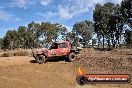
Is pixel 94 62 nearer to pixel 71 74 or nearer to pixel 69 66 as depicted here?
pixel 69 66

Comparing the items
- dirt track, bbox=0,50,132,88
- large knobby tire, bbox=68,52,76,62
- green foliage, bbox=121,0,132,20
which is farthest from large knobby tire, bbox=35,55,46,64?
green foliage, bbox=121,0,132,20

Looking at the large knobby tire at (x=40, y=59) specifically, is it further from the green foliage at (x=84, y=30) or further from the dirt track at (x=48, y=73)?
the green foliage at (x=84, y=30)

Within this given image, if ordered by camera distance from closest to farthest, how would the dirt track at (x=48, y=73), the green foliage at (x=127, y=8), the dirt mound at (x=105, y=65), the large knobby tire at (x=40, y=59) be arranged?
the dirt track at (x=48, y=73), the dirt mound at (x=105, y=65), the large knobby tire at (x=40, y=59), the green foliage at (x=127, y=8)

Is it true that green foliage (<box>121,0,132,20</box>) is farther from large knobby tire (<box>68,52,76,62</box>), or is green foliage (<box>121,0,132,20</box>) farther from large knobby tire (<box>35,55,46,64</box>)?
large knobby tire (<box>35,55,46,64</box>)

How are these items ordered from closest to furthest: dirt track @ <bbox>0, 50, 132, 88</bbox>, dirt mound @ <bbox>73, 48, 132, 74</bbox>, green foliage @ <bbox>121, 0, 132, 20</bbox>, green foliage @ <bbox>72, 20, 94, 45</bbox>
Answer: dirt track @ <bbox>0, 50, 132, 88</bbox>, dirt mound @ <bbox>73, 48, 132, 74</bbox>, green foliage @ <bbox>121, 0, 132, 20</bbox>, green foliage @ <bbox>72, 20, 94, 45</bbox>

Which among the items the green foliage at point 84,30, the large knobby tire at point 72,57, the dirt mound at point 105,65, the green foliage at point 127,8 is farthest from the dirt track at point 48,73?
the green foliage at point 84,30

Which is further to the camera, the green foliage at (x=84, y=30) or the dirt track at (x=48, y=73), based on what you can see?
the green foliage at (x=84, y=30)

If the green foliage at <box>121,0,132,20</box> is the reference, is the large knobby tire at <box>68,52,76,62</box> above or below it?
below

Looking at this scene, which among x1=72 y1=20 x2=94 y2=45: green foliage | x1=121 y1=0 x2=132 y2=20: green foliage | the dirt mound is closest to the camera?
the dirt mound

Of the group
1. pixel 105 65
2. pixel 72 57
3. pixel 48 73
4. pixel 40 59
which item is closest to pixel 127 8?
pixel 72 57

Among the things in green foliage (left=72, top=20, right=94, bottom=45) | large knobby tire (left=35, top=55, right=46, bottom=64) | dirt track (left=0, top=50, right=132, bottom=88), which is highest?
green foliage (left=72, top=20, right=94, bottom=45)

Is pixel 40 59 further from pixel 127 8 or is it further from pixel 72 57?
pixel 127 8

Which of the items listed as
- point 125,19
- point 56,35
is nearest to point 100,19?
point 125,19

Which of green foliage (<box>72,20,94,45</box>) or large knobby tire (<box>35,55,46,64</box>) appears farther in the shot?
green foliage (<box>72,20,94,45</box>)
